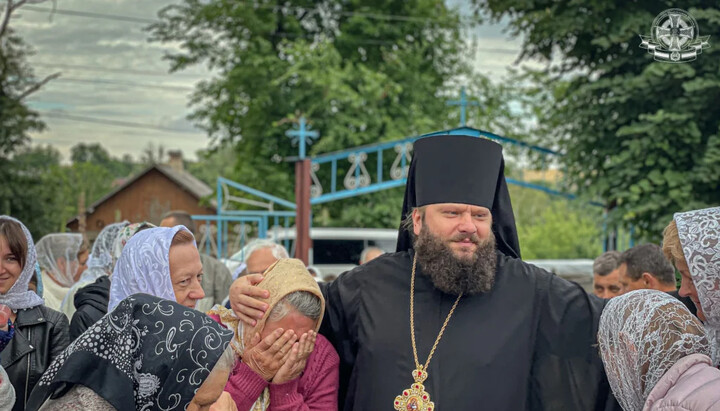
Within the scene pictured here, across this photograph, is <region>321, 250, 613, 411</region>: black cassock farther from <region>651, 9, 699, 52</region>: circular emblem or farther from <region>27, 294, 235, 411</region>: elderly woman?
<region>651, 9, 699, 52</region>: circular emblem

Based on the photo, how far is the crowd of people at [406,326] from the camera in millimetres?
2418

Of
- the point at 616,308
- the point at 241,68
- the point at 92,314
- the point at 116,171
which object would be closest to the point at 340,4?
the point at 241,68

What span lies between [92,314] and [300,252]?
7.71 metres

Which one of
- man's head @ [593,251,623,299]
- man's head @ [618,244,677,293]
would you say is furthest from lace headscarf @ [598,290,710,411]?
man's head @ [593,251,623,299]

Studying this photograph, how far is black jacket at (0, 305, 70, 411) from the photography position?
3.54 m

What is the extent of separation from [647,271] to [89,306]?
304cm

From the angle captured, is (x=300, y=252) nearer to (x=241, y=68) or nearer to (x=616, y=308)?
(x=241, y=68)

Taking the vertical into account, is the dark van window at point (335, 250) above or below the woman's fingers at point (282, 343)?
below

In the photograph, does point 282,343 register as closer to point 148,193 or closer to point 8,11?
point 8,11

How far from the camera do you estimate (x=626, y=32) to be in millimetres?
8352

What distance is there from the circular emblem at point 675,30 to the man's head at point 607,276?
2495mm

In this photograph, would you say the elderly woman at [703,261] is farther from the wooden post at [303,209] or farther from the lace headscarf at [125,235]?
the wooden post at [303,209]

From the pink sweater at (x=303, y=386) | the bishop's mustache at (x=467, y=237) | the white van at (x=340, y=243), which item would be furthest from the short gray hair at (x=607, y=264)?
the white van at (x=340, y=243)

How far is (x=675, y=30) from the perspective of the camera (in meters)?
7.52
